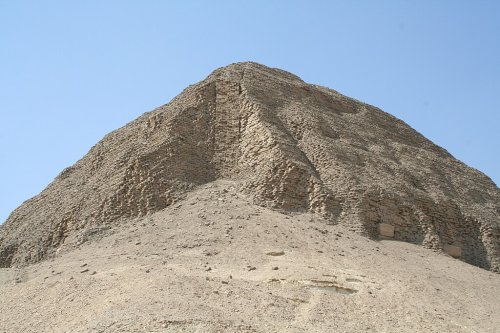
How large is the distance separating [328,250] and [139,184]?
→ 7.38 metres

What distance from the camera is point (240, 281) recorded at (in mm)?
18594

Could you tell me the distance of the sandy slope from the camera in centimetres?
1675

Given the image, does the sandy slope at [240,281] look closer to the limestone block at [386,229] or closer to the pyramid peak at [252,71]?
the limestone block at [386,229]

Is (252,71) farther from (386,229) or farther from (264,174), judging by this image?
(386,229)

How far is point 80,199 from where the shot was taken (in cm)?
2639

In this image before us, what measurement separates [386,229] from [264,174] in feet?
14.5

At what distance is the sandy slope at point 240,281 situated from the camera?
16750 millimetres

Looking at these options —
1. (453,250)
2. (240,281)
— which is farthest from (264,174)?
(453,250)

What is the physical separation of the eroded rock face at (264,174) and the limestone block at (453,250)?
28 centimetres

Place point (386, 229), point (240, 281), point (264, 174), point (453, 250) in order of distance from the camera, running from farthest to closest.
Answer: point (453, 250) < point (264, 174) < point (386, 229) < point (240, 281)

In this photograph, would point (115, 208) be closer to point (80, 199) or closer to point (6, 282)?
point (80, 199)

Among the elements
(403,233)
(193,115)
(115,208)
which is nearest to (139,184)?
(115,208)

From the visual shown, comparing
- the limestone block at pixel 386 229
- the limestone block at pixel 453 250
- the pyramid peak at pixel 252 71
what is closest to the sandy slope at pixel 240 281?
the limestone block at pixel 386 229

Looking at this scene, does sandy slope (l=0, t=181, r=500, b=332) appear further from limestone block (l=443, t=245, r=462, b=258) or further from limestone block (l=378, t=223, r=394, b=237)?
limestone block (l=443, t=245, r=462, b=258)
